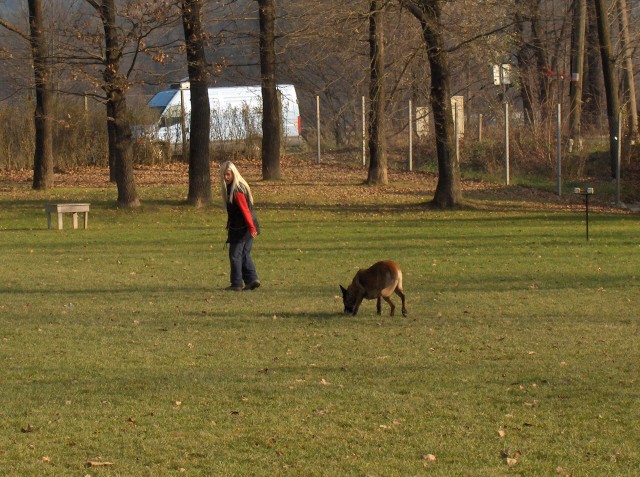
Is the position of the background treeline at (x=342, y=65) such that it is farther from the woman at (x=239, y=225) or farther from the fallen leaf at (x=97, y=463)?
the fallen leaf at (x=97, y=463)

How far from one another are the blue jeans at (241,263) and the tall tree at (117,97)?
11.6 meters

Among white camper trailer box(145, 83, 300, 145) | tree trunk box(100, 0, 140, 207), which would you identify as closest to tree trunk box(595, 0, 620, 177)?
white camper trailer box(145, 83, 300, 145)

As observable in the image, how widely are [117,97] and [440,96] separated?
840 centimetres

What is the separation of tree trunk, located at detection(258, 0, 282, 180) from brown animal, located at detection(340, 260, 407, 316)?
786 inches

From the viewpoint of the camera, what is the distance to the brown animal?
1156cm

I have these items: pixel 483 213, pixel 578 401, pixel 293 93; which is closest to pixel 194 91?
pixel 483 213

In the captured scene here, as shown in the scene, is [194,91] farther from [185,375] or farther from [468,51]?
[185,375]

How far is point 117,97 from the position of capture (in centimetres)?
2597

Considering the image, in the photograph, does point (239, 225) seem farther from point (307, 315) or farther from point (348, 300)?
point (348, 300)

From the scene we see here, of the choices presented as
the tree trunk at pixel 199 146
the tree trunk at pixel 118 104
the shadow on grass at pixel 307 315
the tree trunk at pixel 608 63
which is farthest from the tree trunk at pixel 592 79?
the shadow on grass at pixel 307 315

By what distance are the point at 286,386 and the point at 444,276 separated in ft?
26.3

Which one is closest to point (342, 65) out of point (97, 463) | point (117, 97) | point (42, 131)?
point (42, 131)

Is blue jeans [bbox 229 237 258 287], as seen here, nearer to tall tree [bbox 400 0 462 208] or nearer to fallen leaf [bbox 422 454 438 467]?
fallen leaf [bbox 422 454 438 467]

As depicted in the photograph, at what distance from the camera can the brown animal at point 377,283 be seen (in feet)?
37.9
